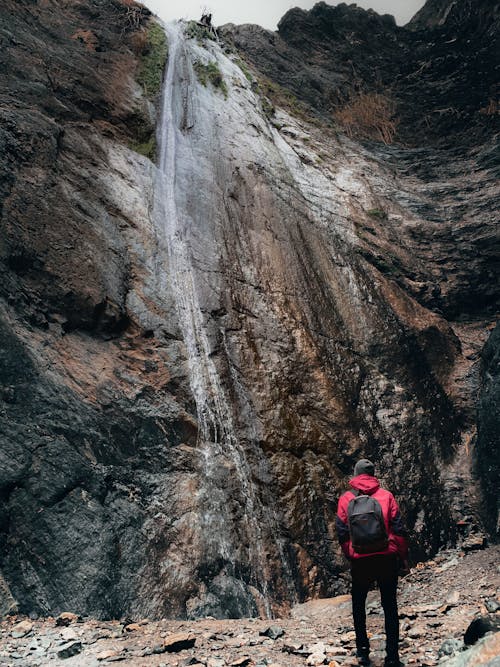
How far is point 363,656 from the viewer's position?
4.04 m

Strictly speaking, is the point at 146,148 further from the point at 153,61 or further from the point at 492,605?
the point at 492,605

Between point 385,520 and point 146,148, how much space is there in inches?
422

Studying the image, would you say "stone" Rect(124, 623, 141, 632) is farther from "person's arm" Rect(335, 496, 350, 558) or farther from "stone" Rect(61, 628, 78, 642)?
"person's arm" Rect(335, 496, 350, 558)

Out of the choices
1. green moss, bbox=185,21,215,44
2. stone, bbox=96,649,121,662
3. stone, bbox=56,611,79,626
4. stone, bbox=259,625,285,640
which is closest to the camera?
A: stone, bbox=96,649,121,662

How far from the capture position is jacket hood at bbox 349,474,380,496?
422cm

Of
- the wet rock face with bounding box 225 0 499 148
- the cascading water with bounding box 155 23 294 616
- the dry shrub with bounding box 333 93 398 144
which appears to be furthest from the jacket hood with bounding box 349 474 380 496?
the dry shrub with bounding box 333 93 398 144

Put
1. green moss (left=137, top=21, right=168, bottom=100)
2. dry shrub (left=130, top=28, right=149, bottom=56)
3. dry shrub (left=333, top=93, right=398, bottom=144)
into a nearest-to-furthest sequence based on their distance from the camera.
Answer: green moss (left=137, top=21, right=168, bottom=100), dry shrub (left=130, top=28, right=149, bottom=56), dry shrub (left=333, top=93, right=398, bottom=144)

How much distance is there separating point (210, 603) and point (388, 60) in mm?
23640

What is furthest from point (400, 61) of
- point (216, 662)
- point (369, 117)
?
point (216, 662)

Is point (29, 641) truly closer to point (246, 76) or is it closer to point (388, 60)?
point (246, 76)

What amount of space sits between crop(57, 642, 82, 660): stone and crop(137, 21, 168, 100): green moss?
43.0 ft

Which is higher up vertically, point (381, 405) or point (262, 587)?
point (381, 405)

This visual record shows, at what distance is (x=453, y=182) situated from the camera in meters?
14.7

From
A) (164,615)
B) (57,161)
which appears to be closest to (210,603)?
(164,615)
